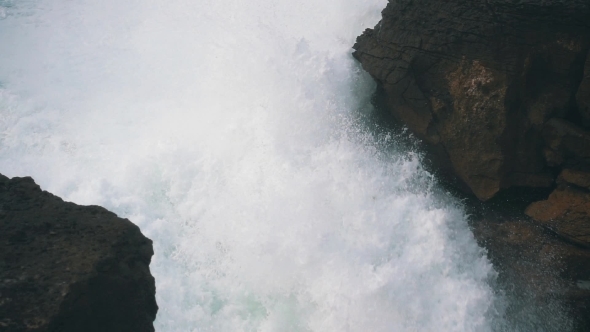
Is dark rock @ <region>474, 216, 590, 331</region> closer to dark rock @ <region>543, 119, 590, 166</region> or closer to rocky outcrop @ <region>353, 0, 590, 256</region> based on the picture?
rocky outcrop @ <region>353, 0, 590, 256</region>

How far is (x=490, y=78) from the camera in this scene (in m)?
6.49

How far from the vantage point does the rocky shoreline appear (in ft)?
20.4

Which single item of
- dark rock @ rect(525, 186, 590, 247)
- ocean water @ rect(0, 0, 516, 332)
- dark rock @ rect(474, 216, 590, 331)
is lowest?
ocean water @ rect(0, 0, 516, 332)

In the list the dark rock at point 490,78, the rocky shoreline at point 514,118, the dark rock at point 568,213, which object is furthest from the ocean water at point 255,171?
the dark rock at point 568,213

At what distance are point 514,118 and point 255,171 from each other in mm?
4195

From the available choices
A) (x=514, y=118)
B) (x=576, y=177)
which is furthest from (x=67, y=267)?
(x=576, y=177)

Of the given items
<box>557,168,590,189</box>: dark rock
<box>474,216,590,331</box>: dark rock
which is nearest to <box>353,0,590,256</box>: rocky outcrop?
<box>557,168,590,189</box>: dark rock

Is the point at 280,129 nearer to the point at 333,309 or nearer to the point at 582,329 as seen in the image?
the point at 333,309

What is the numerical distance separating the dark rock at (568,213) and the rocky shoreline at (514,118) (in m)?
0.01

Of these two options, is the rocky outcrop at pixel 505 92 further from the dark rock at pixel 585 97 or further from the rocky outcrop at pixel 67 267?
the rocky outcrop at pixel 67 267

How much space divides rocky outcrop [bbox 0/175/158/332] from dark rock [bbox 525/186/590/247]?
18.2 ft

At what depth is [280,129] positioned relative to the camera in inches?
326

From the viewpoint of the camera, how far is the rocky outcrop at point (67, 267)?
9.98ft

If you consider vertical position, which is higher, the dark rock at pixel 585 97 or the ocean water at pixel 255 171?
the dark rock at pixel 585 97
